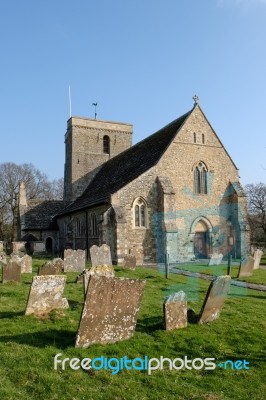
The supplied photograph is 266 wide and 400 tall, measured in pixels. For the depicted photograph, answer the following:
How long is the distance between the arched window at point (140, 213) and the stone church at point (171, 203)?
0.04 meters

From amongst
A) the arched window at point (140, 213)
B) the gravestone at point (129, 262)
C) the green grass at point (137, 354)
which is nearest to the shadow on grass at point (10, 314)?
the green grass at point (137, 354)

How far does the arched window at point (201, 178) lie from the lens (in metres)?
25.2

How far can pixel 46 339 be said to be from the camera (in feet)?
21.4

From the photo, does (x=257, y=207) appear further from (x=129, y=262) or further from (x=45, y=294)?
(x=45, y=294)

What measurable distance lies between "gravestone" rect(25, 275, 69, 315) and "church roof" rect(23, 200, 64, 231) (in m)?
28.2

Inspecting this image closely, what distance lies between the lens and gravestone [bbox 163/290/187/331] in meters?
7.14

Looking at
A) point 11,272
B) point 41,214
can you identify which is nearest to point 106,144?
point 41,214

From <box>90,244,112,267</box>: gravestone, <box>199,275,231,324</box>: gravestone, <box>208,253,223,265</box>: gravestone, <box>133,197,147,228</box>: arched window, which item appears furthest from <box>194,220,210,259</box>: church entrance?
<box>199,275,231,324</box>: gravestone

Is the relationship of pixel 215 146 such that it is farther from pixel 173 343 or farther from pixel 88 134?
pixel 173 343

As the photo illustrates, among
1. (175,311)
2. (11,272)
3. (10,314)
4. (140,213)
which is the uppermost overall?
(140,213)

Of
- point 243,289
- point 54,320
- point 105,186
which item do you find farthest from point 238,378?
point 105,186

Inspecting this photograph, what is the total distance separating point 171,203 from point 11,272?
1240cm

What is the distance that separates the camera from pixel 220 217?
25547 mm

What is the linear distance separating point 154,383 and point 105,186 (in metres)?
23.3
